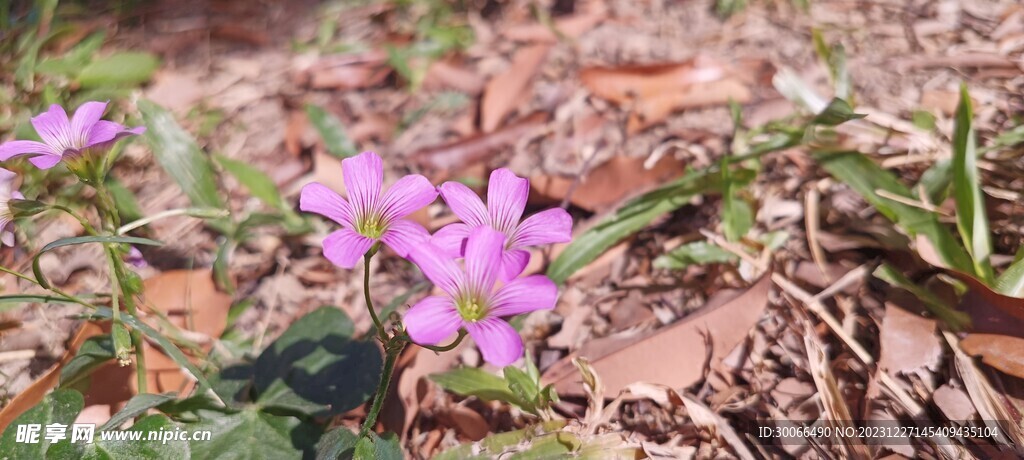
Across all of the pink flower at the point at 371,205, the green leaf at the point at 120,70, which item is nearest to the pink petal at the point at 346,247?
the pink flower at the point at 371,205

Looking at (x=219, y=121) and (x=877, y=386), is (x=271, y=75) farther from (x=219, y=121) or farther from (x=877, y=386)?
(x=877, y=386)

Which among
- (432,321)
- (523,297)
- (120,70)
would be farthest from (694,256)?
(120,70)

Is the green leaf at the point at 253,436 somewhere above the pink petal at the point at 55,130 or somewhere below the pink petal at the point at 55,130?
below

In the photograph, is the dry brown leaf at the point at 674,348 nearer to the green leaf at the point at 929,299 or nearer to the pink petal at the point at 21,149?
the green leaf at the point at 929,299

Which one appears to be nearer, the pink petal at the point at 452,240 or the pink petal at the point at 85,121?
the pink petal at the point at 452,240

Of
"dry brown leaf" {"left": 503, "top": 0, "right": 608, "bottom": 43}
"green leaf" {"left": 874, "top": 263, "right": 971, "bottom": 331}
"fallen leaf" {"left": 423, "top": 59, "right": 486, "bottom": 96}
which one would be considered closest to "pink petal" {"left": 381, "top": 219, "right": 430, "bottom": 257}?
"green leaf" {"left": 874, "top": 263, "right": 971, "bottom": 331}
